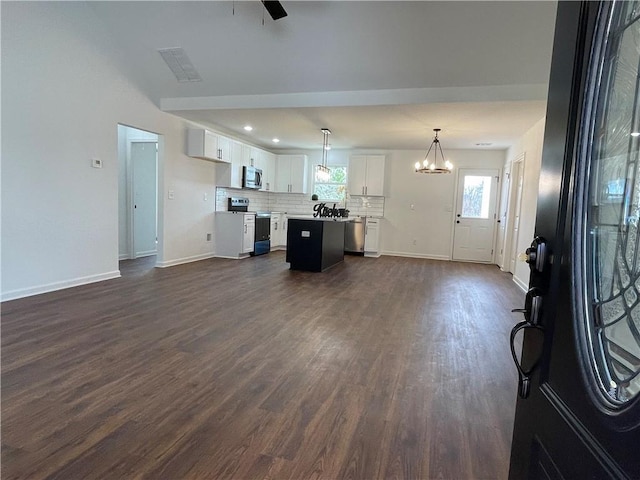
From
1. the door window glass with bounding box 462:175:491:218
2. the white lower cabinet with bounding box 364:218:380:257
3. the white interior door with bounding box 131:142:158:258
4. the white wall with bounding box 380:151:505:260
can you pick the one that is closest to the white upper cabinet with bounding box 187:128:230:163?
the white interior door with bounding box 131:142:158:258

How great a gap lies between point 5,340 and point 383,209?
283 inches

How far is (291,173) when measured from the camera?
8.88 meters

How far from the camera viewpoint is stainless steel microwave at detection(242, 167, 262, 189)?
7.55 meters

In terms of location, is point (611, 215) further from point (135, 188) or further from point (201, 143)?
point (135, 188)

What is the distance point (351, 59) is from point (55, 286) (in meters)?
4.31

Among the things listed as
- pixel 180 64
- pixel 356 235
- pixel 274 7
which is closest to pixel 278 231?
pixel 356 235

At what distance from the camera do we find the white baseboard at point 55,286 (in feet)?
12.5

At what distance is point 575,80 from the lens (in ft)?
2.42

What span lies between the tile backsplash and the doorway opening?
1.54 meters

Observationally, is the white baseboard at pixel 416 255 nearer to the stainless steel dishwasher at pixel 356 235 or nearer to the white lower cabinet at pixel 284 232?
the stainless steel dishwasher at pixel 356 235

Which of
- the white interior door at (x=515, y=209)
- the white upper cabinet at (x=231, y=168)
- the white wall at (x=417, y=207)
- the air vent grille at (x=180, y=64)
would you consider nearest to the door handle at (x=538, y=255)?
the air vent grille at (x=180, y=64)

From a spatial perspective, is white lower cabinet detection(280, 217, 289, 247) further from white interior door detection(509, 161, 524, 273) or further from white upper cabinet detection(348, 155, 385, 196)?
white interior door detection(509, 161, 524, 273)

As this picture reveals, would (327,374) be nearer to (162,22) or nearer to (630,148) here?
(630,148)

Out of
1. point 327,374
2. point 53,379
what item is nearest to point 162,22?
point 53,379
